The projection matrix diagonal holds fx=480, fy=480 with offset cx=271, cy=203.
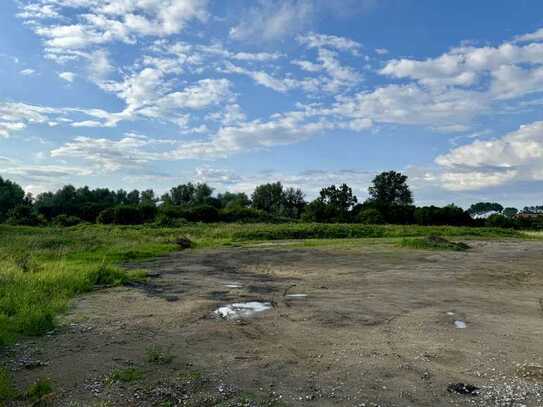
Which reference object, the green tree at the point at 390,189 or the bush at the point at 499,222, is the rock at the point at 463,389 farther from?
the green tree at the point at 390,189

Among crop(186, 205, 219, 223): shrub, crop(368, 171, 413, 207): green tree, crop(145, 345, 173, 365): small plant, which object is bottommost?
crop(145, 345, 173, 365): small plant

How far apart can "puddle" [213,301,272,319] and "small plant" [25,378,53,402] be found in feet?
14.7

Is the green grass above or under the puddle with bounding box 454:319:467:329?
above

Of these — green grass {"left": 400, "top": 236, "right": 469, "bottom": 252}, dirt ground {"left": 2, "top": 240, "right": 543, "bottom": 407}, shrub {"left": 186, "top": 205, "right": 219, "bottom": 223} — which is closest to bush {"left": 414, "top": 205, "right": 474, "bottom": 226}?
shrub {"left": 186, "top": 205, "right": 219, "bottom": 223}

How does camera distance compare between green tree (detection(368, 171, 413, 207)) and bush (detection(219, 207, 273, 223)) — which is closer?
bush (detection(219, 207, 273, 223))

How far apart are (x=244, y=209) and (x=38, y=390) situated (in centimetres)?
7440

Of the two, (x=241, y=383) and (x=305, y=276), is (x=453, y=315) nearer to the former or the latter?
(x=241, y=383)

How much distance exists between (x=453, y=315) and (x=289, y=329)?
12.0 feet

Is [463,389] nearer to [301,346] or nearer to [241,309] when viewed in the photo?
[301,346]

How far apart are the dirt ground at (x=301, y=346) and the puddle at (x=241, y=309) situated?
208 mm

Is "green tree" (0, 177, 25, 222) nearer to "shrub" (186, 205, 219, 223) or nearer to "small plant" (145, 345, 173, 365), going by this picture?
"shrub" (186, 205, 219, 223)

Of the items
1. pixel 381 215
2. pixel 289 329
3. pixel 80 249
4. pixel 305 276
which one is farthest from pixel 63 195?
pixel 289 329

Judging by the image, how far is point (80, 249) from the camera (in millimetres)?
25500

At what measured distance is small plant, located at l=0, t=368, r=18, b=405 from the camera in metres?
5.48
